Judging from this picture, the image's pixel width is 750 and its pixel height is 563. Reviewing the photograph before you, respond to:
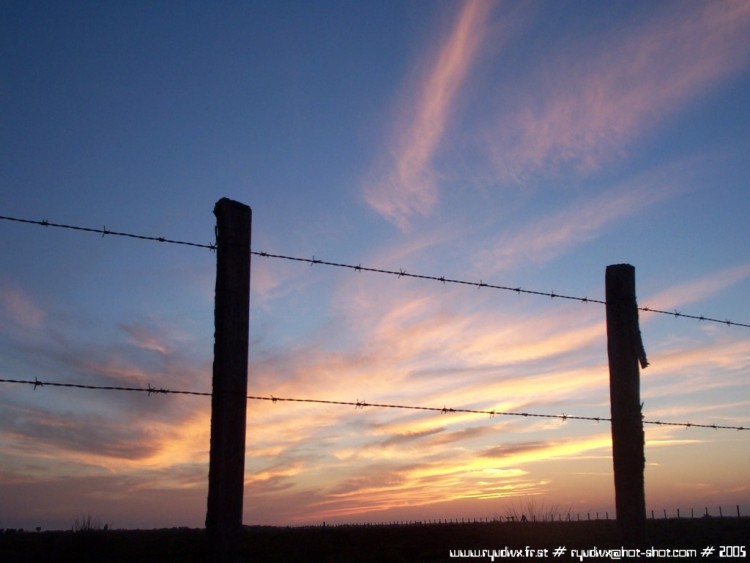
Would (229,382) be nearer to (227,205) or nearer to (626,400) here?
(227,205)

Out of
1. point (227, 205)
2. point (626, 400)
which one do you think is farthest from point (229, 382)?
point (626, 400)

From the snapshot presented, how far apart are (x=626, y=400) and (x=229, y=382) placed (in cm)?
509

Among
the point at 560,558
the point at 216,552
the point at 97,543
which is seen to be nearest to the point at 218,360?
the point at 216,552

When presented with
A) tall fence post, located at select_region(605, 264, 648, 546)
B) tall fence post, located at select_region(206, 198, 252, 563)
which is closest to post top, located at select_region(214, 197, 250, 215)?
tall fence post, located at select_region(206, 198, 252, 563)

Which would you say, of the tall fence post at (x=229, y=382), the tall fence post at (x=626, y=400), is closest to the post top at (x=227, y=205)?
the tall fence post at (x=229, y=382)

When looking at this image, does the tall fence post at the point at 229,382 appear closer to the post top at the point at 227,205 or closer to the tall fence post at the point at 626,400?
the post top at the point at 227,205

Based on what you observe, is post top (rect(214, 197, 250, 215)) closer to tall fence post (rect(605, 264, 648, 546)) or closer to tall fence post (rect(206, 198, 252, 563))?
tall fence post (rect(206, 198, 252, 563))

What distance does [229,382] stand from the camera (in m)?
6.02

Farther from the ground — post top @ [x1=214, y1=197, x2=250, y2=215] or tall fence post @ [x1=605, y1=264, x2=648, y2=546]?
post top @ [x1=214, y1=197, x2=250, y2=215]

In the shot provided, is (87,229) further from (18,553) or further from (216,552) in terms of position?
(18,553)

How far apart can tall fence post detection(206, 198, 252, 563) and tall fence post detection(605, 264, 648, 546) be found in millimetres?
4815

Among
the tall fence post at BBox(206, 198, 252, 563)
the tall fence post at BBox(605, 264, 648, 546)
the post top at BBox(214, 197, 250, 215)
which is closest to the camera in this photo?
the tall fence post at BBox(206, 198, 252, 563)

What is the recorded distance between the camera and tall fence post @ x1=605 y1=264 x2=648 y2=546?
8.38 metres

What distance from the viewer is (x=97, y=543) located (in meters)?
26.3
